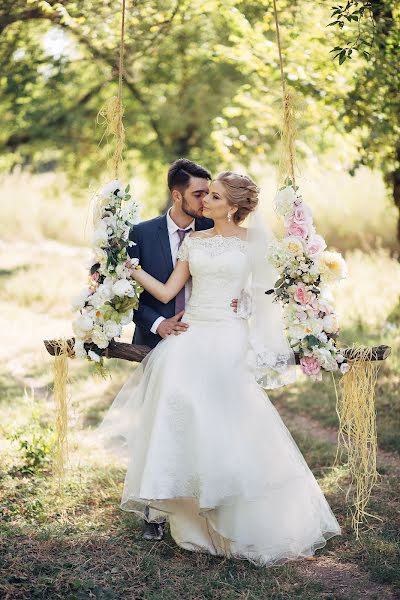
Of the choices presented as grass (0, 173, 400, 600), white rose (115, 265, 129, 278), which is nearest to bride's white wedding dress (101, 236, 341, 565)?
grass (0, 173, 400, 600)

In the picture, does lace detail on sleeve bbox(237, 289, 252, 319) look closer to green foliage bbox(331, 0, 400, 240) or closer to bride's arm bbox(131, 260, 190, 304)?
bride's arm bbox(131, 260, 190, 304)

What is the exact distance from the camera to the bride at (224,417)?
4004 mm

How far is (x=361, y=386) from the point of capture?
4.19m

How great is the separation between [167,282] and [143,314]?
281 mm

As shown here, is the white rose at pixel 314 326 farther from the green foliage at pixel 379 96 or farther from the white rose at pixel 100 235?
the green foliage at pixel 379 96

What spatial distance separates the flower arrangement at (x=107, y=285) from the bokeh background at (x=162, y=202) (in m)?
0.16

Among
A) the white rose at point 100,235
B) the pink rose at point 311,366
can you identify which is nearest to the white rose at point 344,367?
the pink rose at point 311,366

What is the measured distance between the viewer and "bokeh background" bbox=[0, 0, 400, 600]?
4023mm

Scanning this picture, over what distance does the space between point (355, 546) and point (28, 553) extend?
182cm

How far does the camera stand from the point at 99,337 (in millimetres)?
4156

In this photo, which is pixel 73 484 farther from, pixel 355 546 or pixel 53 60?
pixel 53 60

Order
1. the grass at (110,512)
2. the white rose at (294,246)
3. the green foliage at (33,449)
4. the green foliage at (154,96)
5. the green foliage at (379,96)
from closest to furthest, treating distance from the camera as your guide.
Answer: the grass at (110,512)
the white rose at (294,246)
the green foliage at (33,449)
the green foliage at (379,96)
the green foliage at (154,96)

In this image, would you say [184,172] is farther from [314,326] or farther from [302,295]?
[314,326]

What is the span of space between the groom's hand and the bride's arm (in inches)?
4.4
